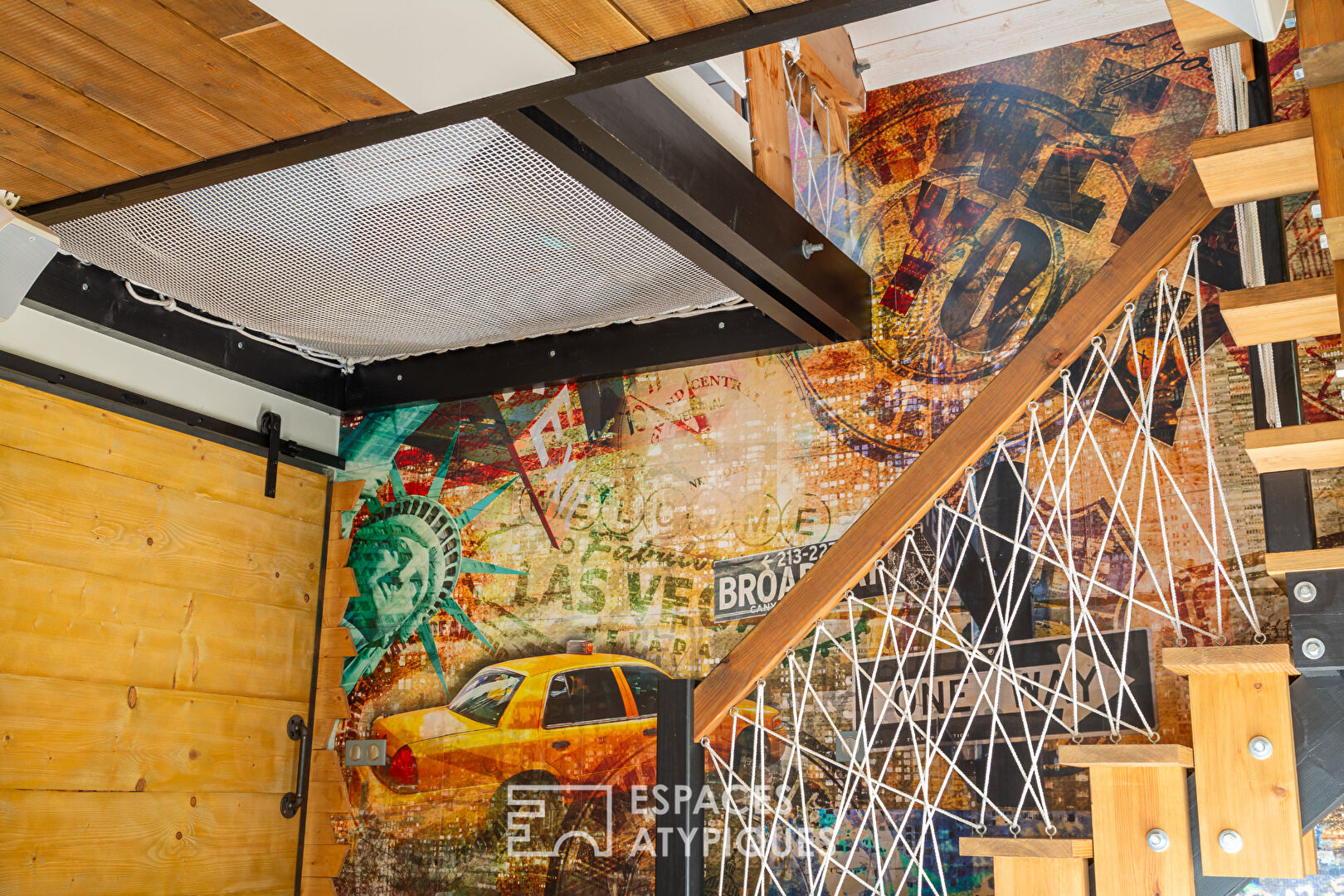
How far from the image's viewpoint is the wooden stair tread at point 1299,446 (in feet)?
6.10

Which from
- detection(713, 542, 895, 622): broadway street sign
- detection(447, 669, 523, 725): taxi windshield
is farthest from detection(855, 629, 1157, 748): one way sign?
detection(447, 669, 523, 725): taxi windshield

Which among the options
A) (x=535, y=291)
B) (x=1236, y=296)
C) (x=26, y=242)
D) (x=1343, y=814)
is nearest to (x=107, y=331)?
(x=26, y=242)

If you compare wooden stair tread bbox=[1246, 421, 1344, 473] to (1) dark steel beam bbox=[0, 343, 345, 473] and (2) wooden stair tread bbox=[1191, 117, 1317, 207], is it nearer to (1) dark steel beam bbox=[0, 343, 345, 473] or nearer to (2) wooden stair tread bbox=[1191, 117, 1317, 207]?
(2) wooden stair tread bbox=[1191, 117, 1317, 207]

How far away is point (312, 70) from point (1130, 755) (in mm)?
1963

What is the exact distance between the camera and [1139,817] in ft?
6.89

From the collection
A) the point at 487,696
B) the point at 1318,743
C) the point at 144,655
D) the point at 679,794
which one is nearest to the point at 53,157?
the point at 144,655

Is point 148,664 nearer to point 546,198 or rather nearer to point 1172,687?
point 546,198

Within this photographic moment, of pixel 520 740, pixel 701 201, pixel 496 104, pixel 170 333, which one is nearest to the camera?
pixel 496 104

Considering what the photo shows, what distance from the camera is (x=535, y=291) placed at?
3391 mm

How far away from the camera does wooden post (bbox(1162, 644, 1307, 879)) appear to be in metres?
1.96

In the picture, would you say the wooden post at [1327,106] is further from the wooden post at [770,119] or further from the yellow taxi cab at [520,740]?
the yellow taxi cab at [520,740]

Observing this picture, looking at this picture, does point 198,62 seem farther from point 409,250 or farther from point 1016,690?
point 1016,690

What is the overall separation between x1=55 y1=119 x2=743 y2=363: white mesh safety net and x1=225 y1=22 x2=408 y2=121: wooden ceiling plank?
0.36 metres

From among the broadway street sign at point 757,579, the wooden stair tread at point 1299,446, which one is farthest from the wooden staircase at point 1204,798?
the broadway street sign at point 757,579
